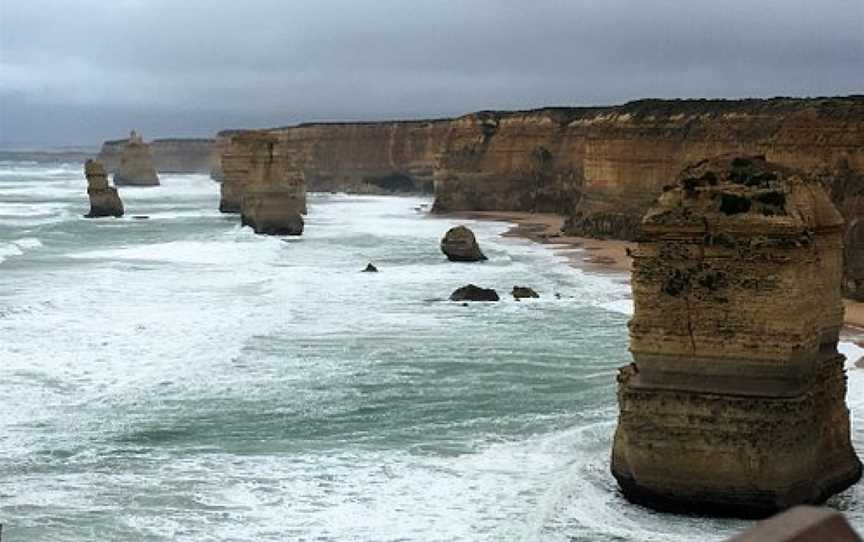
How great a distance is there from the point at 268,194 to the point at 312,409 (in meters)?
36.0

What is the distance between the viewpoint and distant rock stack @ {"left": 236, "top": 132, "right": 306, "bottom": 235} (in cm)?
4894

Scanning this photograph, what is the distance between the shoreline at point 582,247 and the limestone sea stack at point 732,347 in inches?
386

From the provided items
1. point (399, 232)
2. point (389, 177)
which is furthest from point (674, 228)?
point (389, 177)

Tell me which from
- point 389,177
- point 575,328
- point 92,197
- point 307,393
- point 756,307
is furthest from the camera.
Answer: point 389,177

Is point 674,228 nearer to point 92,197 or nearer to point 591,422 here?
point 591,422

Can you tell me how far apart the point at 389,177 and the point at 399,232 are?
164 feet

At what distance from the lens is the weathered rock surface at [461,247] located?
3609cm

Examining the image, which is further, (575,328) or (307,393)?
(575,328)

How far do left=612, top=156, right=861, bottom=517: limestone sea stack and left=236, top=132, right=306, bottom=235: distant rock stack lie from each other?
38.7 m

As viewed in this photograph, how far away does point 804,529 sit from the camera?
1.92m

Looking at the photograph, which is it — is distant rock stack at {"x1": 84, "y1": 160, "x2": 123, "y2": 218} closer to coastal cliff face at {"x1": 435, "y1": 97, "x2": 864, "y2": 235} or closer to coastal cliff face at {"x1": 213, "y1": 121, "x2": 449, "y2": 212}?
coastal cliff face at {"x1": 435, "y1": 97, "x2": 864, "y2": 235}

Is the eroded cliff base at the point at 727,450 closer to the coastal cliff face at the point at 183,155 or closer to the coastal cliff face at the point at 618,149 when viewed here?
the coastal cliff face at the point at 618,149

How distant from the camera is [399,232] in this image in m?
51.7

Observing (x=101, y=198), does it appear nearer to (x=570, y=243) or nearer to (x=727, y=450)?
(x=570, y=243)
